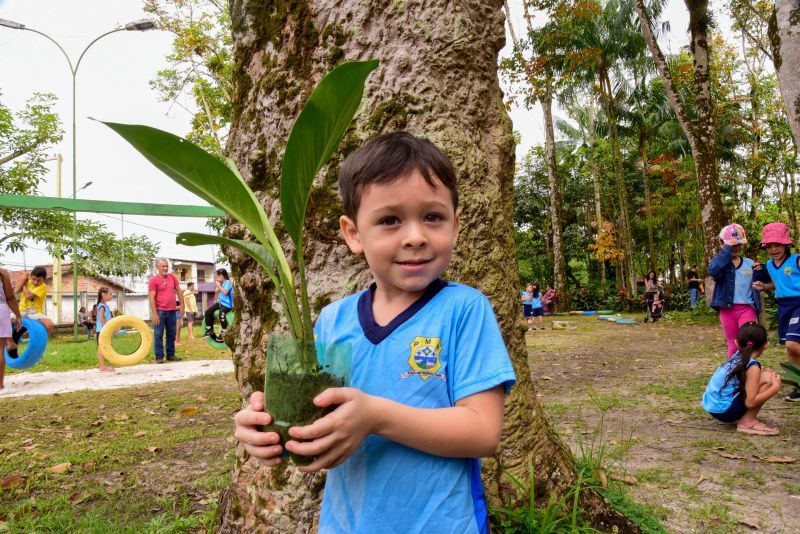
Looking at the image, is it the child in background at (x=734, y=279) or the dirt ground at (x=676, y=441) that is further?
the child in background at (x=734, y=279)

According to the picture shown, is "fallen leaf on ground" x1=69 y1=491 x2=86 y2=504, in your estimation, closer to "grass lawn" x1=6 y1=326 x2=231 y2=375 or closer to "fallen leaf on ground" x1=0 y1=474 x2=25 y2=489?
"fallen leaf on ground" x1=0 y1=474 x2=25 y2=489

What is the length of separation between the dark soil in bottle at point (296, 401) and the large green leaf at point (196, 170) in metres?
0.31

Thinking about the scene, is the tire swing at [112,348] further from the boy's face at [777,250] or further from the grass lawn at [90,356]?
the boy's face at [777,250]

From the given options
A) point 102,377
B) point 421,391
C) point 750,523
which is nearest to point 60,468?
point 421,391

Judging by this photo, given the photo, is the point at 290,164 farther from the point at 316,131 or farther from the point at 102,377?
the point at 102,377

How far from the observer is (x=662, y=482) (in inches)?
113

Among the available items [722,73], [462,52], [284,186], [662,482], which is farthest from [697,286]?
[284,186]

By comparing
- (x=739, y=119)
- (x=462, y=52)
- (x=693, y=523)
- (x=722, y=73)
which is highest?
(x=722, y=73)

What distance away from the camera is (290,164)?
100cm

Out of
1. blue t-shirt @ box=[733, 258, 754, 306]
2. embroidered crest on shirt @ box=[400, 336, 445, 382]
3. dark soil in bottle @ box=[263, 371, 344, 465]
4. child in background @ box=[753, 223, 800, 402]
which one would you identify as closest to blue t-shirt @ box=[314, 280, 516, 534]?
embroidered crest on shirt @ box=[400, 336, 445, 382]

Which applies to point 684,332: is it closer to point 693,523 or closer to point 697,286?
point 697,286

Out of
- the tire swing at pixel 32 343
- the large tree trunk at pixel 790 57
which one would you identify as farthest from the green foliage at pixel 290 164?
the tire swing at pixel 32 343

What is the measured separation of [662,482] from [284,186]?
9.00 ft

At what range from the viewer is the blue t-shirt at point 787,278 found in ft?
16.6
